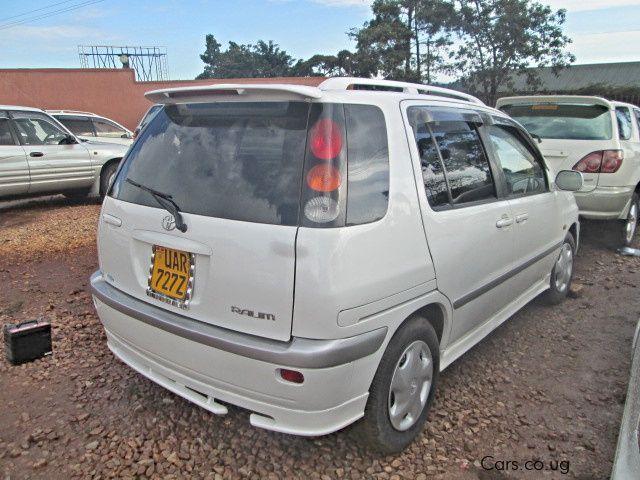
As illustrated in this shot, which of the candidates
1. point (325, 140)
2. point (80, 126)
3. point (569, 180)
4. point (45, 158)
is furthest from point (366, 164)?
point (80, 126)

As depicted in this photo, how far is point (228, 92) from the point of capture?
2.27 metres

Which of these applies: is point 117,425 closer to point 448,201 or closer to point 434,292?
point 434,292

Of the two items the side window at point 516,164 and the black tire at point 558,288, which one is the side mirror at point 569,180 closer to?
the side window at point 516,164

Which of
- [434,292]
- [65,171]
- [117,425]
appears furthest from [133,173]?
[65,171]

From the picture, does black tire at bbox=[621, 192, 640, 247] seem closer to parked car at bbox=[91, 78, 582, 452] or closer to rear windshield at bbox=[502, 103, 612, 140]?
rear windshield at bbox=[502, 103, 612, 140]

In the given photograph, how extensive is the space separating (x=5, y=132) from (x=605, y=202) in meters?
8.07

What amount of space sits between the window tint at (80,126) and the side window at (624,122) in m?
10.3

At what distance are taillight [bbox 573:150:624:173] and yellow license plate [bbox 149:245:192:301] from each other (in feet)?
16.6

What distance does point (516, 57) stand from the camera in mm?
18453

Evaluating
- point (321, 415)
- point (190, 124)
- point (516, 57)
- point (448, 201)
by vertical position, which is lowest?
point (321, 415)

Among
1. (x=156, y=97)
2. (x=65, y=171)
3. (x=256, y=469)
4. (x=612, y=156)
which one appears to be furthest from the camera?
(x=65, y=171)

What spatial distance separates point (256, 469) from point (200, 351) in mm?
663

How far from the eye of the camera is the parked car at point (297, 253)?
2.00 metres

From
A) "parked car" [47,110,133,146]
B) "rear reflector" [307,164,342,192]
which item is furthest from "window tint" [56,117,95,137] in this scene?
"rear reflector" [307,164,342,192]
